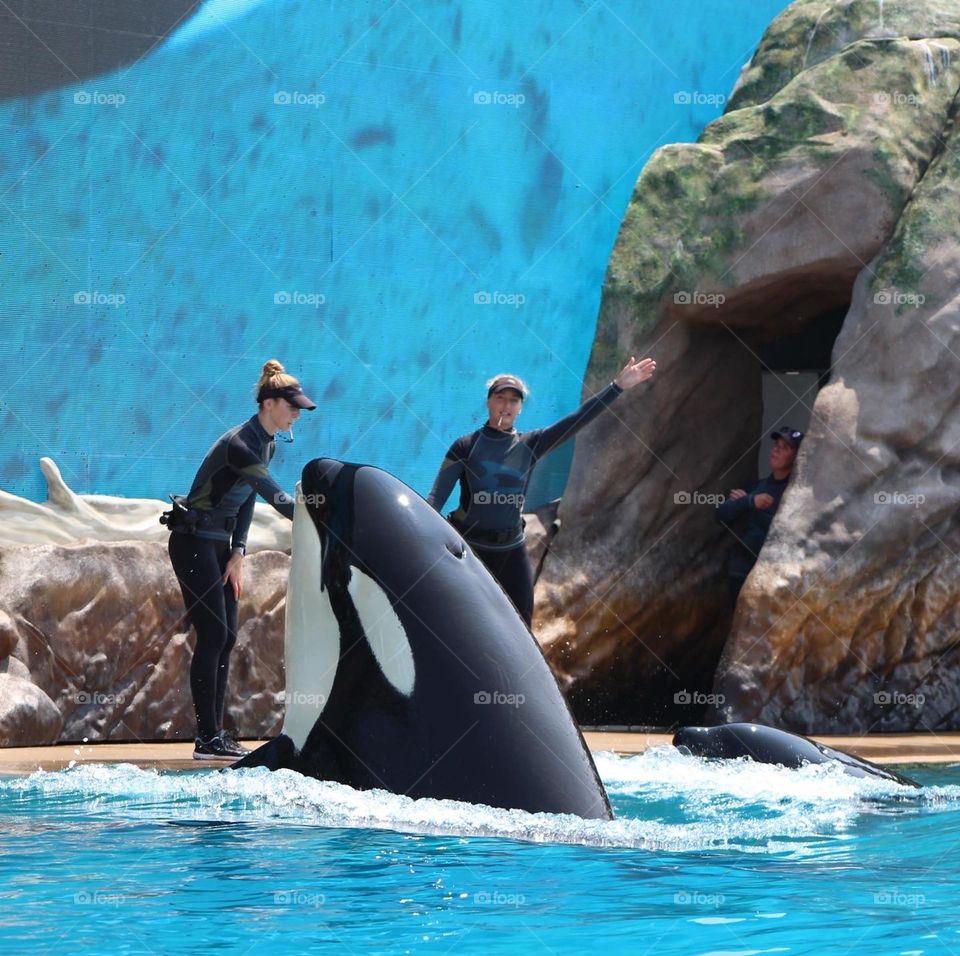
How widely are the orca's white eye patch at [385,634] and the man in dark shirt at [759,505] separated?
19.0 feet

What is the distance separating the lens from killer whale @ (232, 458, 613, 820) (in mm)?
4352

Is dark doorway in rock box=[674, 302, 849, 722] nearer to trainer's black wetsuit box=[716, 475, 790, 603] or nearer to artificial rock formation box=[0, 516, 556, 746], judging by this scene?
trainer's black wetsuit box=[716, 475, 790, 603]

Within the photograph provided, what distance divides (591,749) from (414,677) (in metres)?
3.94

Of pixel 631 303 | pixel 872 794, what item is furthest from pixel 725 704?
pixel 872 794

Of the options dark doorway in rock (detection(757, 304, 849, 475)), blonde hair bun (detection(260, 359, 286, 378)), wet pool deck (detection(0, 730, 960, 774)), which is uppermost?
dark doorway in rock (detection(757, 304, 849, 475))

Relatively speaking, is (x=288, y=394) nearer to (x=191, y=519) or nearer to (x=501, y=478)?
(x=191, y=519)

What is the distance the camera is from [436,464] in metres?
10.2

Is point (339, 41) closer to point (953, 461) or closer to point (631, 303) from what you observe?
point (631, 303)

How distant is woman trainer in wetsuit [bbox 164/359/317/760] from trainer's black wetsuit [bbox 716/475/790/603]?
157 inches

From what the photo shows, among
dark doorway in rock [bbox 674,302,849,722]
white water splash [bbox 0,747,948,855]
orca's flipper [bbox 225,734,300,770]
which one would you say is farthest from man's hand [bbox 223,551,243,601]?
dark doorway in rock [bbox 674,302,849,722]

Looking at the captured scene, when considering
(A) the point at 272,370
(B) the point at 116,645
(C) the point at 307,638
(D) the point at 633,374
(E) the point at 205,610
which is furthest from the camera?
(B) the point at 116,645

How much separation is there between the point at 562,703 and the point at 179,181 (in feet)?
19.0

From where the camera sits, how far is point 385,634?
14.7ft

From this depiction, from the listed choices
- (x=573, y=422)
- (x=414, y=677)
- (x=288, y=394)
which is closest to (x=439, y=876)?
(x=414, y=677)
